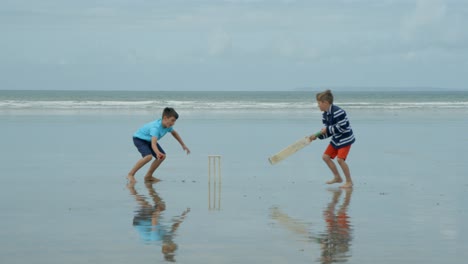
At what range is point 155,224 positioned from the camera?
27.7 feet

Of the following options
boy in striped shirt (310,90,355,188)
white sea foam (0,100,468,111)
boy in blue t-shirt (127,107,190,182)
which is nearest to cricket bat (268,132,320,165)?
boy in striped shirt (310,90,355,188)

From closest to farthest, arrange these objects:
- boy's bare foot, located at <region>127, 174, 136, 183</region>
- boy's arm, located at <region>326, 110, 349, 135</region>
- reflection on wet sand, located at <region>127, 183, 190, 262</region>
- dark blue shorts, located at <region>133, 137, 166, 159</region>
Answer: reflection on wet sand, located at <region>127, 183, 190, 262</region>
boy's arm, located at <region>326, 110, 349, 135</region>
boy's bare foot, located at <region>127, 174, 136, 183</region>
dark blue shorts, located at <region>133, 137, 166, 159</region>

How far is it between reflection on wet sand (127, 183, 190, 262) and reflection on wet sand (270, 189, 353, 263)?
114cm

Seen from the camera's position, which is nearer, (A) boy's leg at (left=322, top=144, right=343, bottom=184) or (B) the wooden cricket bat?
(A) boy's leg at (left=322, top=144, right=343, bottom=184)

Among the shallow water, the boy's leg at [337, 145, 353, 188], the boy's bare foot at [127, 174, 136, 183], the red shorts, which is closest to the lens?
the shallow water

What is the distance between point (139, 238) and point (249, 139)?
13.7 metres

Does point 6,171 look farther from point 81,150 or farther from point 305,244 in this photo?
point 305,244

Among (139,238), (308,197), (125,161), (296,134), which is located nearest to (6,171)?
(125,161)

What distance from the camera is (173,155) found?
17016 millimetres

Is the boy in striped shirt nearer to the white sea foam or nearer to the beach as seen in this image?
the beach

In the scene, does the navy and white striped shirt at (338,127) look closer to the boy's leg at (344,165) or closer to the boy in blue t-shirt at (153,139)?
the boy's leg at (344,165)

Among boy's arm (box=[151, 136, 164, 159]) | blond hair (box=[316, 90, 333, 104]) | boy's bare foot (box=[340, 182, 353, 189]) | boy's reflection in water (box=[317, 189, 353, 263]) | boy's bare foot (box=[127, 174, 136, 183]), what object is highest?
blond hair (box=[316, 90, 333, 104])

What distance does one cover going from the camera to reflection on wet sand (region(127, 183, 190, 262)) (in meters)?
7.29

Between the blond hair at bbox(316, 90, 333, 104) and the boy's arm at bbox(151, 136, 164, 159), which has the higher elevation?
the blond hair at bbox(316, 90, 333, 104)
